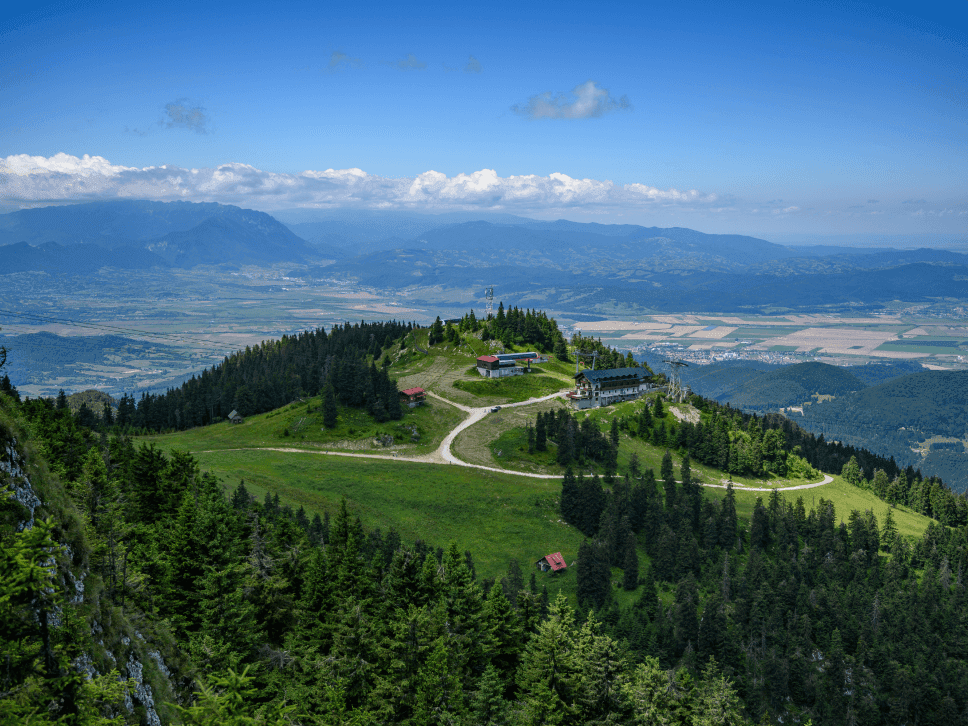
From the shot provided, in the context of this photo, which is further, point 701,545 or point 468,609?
point 701,545

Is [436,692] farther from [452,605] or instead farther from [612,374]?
[612,374]

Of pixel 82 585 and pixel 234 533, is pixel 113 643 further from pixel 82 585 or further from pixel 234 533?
pixel 234 533

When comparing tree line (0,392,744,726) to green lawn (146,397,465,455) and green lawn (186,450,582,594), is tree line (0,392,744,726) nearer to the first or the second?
green lawn (186,450,582,594)

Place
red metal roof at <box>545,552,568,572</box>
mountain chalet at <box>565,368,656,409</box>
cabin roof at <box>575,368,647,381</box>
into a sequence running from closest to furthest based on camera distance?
1. red metal roof at <box>545,552,568,572</box>
2. mountain chalet at <box>565,368,656,409</box>
3. cabin roof at <box>575,368,647,381</box>

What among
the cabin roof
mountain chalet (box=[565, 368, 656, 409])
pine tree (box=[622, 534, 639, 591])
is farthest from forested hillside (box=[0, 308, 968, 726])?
the cabin roof

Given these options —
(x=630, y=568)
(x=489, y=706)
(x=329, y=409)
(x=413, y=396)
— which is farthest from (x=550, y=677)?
(x=413, y=396)

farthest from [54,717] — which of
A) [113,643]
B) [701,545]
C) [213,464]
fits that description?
[701,545]
